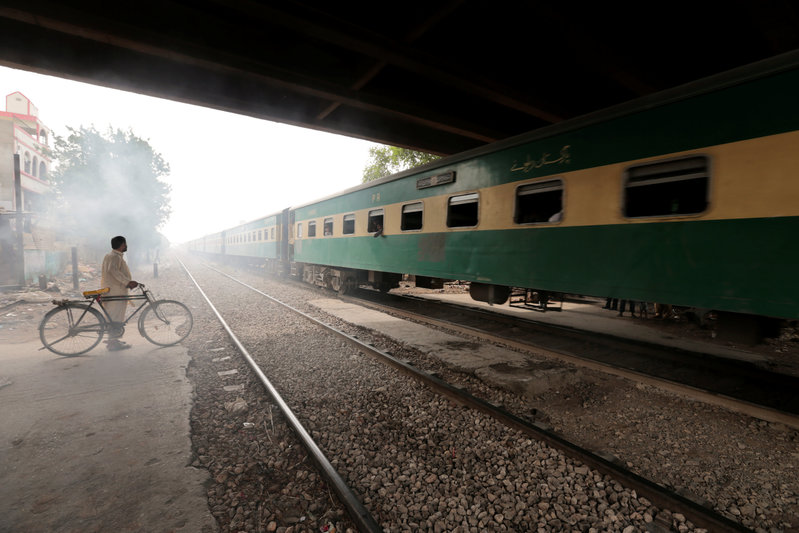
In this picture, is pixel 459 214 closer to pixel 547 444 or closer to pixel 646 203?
pixel 646 203

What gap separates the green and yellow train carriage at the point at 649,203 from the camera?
3219mm

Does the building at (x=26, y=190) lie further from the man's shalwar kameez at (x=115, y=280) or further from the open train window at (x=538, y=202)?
the open train window at (x=538, y=202)

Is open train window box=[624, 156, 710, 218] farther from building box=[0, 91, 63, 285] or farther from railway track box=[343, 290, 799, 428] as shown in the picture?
building box=[0, 91, 63, 285]

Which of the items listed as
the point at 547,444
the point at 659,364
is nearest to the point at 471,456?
the point at 547,444

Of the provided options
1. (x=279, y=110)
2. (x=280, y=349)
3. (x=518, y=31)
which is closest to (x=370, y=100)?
(x=279, y=110)

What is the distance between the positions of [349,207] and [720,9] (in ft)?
29.1

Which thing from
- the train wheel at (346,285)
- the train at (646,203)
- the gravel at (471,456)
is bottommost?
the gravel at (471,456)

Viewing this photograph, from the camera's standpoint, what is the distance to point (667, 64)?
6707 mm

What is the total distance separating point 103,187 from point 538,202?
27.7 m

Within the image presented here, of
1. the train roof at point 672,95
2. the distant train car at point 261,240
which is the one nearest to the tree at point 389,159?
the distant train car at point 261,240

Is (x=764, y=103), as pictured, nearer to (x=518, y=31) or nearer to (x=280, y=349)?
(x=518, y=31)

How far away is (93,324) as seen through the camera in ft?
18.0

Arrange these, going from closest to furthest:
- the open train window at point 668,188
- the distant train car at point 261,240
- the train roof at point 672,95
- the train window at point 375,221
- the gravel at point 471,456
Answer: the gravel at point 471,456
the train roof at point 672,95
the open train window at point 668,188
the train window at point 375,221
the distant train car at point 261,240

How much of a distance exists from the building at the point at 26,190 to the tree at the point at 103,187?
5.91ft
